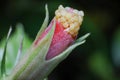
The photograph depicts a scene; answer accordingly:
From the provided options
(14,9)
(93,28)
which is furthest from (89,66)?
(14,9)

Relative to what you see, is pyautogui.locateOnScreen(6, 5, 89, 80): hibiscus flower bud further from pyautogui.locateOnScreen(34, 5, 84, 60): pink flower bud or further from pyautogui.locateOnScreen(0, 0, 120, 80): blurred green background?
pyautogui.locateOnScreen(0, 0, 120, 80): blurred green background

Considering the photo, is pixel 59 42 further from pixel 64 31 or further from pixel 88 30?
pixel 88 30

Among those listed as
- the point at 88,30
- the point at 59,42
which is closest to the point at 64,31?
the point at 59,42

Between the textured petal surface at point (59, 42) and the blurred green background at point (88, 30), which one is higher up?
the textured petal surface at point (59, 42)

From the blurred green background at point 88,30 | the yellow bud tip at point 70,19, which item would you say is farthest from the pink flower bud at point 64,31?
the blurred green background at point 88,30

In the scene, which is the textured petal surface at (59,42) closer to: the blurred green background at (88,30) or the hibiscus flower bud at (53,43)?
the hibiscus flower bud at (53,43)

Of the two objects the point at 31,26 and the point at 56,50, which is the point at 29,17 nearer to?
the point at 31,26

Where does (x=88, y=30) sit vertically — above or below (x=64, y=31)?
below

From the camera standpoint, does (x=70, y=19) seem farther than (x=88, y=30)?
No
